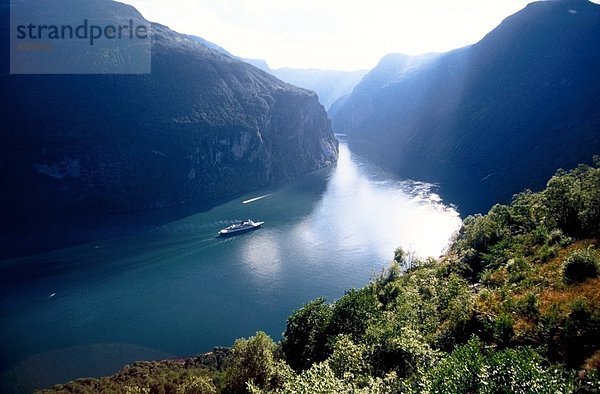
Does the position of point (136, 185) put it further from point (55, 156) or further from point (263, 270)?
point (263, 270)

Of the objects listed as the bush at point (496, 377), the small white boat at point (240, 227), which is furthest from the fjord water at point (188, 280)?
the bush at point (496, 377)

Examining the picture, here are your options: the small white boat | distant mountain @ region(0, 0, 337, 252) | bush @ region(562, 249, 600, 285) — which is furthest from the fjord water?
bush @ region(562, 249, 600, 285)

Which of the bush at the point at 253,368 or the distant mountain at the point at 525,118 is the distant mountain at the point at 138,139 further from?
the bush at the point at 253,368

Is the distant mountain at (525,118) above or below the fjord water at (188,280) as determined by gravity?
above

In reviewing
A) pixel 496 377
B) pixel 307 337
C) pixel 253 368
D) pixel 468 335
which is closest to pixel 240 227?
pixel 307 337

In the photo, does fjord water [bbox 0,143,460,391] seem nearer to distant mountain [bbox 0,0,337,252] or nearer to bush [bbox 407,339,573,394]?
distant mountain [bbox 0,0,337,252]

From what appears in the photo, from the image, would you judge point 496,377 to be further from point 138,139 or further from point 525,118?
point 525,118

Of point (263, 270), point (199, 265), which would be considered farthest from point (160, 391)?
point (199, 265)
